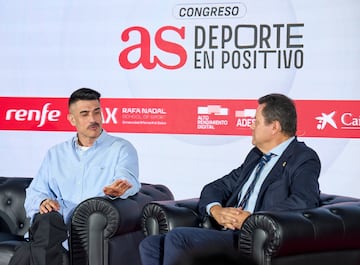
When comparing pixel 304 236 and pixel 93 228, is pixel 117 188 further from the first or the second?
pixel 304 236

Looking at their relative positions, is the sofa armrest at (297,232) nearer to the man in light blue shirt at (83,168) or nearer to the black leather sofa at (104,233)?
the black leather sofa at (104,233)

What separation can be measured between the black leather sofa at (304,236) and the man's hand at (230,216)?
0.73ft

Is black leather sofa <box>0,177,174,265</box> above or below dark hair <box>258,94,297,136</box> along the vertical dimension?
below

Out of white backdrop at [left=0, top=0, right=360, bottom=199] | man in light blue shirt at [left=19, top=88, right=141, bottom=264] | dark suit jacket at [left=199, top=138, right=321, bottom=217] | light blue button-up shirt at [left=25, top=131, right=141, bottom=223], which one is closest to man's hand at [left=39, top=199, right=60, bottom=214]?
man in light blue shirt at [left=19, top=88, right=141, bottom=264]

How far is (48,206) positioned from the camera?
3.71 m

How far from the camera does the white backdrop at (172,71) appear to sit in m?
4.91

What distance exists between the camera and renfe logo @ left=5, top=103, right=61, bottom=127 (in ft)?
18.1

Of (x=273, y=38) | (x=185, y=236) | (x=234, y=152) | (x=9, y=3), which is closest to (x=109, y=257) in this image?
(x=185, y=236)

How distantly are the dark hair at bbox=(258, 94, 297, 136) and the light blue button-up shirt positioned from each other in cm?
84

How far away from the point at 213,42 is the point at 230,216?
2.04 metres

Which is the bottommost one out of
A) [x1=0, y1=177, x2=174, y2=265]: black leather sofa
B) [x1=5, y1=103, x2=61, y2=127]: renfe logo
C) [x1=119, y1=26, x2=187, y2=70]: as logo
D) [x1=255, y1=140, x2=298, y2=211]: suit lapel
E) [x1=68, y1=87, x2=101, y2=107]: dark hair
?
[x1=0, y1=177, x2=174, y2=265]: black leather sofa

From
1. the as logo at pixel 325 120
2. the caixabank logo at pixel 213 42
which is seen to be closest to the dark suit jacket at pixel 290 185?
the as logo at pixel 325 120

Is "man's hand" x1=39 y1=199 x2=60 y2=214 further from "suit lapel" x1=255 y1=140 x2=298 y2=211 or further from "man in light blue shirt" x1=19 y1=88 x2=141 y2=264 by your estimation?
"suit lapel" x1=255 y1=140 x2=298 y2=211

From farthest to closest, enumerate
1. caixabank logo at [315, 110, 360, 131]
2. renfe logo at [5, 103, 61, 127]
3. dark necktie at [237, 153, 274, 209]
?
1. renfe logo at [5, 103, 61, 127]
2. caixabank logo at [315, 110, 360, 131]
3. dark necktie at [237, 153, 274, 209]
